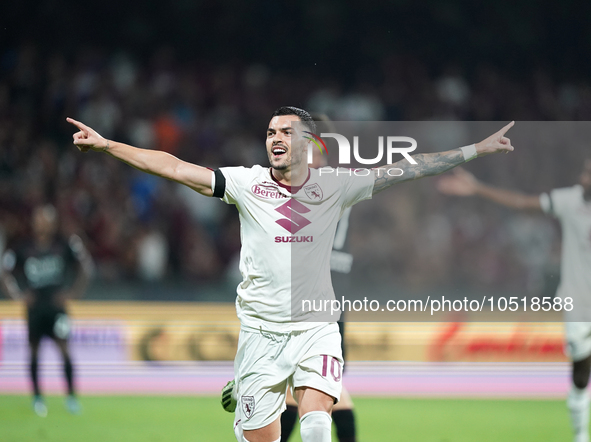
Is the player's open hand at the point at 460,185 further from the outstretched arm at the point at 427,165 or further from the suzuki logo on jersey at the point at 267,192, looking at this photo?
the suzuki logo on jersey at the point at 267,192

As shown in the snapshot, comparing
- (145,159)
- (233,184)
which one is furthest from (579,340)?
(145,159)

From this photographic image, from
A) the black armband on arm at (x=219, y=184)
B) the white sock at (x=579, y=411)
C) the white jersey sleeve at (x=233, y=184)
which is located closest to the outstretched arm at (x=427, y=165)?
the white jersey sleeve at (x=233, y=184)

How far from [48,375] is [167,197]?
13.2 ft

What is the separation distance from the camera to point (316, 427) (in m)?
3.72

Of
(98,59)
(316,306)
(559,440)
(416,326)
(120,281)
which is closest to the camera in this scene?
(316,306)

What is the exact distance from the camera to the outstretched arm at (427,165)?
419 cm

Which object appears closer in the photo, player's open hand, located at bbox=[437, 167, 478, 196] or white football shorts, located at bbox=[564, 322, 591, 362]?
player's open hand, located at bbox=[437, 167, 478, 196]

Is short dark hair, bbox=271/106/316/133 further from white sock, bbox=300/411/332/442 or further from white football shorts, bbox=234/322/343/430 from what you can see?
white sock, bbox=300/411/332/442

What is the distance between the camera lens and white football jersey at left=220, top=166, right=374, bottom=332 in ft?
12.7

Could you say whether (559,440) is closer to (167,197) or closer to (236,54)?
(167,197)

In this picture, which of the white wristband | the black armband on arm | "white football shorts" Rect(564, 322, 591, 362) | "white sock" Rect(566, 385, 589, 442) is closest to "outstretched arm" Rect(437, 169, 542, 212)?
the white wristband

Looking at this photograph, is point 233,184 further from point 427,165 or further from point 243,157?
point 243,157

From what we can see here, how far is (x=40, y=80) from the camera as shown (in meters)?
13.5

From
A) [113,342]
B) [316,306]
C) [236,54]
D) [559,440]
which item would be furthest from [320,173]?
[236,54]
